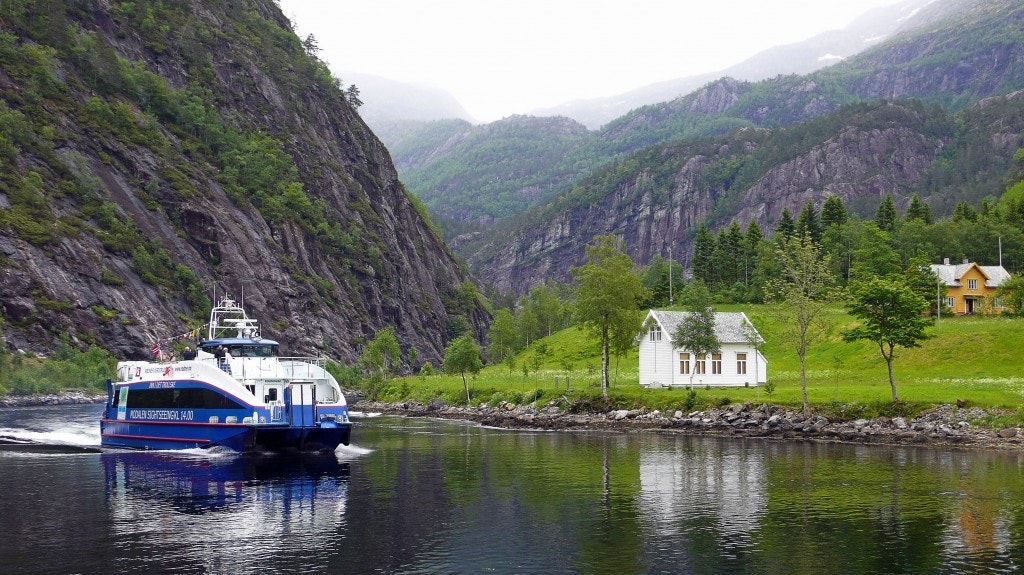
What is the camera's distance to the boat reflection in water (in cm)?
3067

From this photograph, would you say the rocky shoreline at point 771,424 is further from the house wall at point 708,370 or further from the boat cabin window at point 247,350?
the boat cabin window at point 247,350

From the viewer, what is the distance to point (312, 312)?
170 meters

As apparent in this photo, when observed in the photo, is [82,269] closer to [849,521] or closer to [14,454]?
[14,454]

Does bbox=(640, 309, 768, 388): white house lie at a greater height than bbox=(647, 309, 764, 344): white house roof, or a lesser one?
lesser

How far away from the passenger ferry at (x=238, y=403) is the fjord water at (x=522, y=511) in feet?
5.42

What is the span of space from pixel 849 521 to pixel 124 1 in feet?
684

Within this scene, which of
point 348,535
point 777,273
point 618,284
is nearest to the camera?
point 348,535

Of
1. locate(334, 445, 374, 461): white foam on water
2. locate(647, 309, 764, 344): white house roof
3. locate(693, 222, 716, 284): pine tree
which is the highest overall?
locate(693, 222, 716, 284): pine tree

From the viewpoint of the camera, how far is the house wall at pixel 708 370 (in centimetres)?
8806

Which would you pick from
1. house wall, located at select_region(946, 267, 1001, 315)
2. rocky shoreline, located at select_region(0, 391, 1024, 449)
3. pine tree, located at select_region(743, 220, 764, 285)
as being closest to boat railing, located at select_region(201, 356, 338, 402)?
rocky shoreline, located at select_region(0, 391, 1024, 449)

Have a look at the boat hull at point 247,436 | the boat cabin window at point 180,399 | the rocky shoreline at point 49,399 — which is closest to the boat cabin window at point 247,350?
the boat cabin window at point 180,399

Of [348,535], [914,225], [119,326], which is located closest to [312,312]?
[119,326]

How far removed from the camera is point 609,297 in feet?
289

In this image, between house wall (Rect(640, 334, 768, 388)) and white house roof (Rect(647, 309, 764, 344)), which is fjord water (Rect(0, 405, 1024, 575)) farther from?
white house roof (Rect(647, 309, 764, 344))
